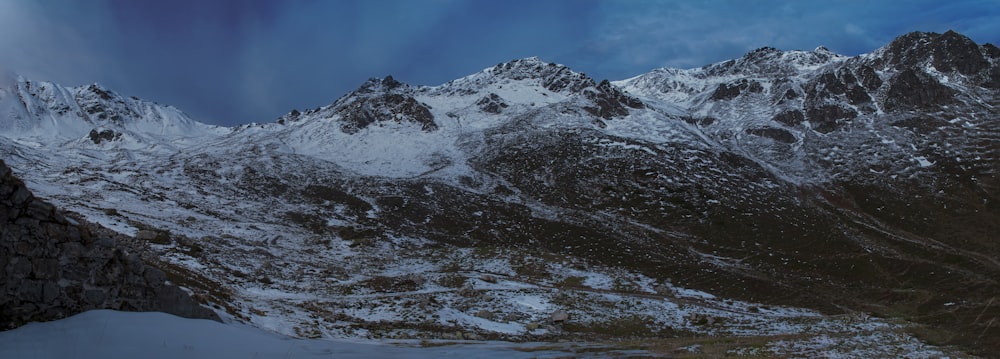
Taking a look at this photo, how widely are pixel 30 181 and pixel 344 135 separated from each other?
85.2 metres

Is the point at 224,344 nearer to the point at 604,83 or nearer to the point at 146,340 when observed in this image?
the point at 146,340

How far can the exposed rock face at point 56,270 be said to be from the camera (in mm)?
11648

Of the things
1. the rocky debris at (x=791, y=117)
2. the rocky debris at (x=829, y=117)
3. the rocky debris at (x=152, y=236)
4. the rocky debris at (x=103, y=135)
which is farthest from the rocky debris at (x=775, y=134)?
the rocky debris at (x=103, y=135)

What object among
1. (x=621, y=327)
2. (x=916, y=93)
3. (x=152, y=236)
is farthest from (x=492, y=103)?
(x=621, y=327)

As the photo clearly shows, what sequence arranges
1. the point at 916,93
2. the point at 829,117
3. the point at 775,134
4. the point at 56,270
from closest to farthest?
the point at 56,270 → the point at 775,134 → the point at 916,93 → the point at 829,117

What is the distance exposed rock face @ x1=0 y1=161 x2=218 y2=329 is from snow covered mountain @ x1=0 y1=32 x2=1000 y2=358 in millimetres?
11118

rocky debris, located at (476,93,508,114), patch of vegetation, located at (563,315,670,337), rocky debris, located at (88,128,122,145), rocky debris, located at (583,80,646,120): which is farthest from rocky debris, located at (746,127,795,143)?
rocky debris, located at (88,128,122,145)

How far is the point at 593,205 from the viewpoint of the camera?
106 meters

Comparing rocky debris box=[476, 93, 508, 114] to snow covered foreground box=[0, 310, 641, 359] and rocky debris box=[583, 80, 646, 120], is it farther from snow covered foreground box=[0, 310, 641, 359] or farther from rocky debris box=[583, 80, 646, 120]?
snow covered foreground box=[0, 310, 641, 359]

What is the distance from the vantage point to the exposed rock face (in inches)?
459

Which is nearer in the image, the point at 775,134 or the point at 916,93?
the point at 775,134

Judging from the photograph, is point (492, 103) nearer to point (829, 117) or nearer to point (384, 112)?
point (384, 112)

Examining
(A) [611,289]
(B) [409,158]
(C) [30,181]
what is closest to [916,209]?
(A) [611,289]

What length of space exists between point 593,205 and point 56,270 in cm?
9767
